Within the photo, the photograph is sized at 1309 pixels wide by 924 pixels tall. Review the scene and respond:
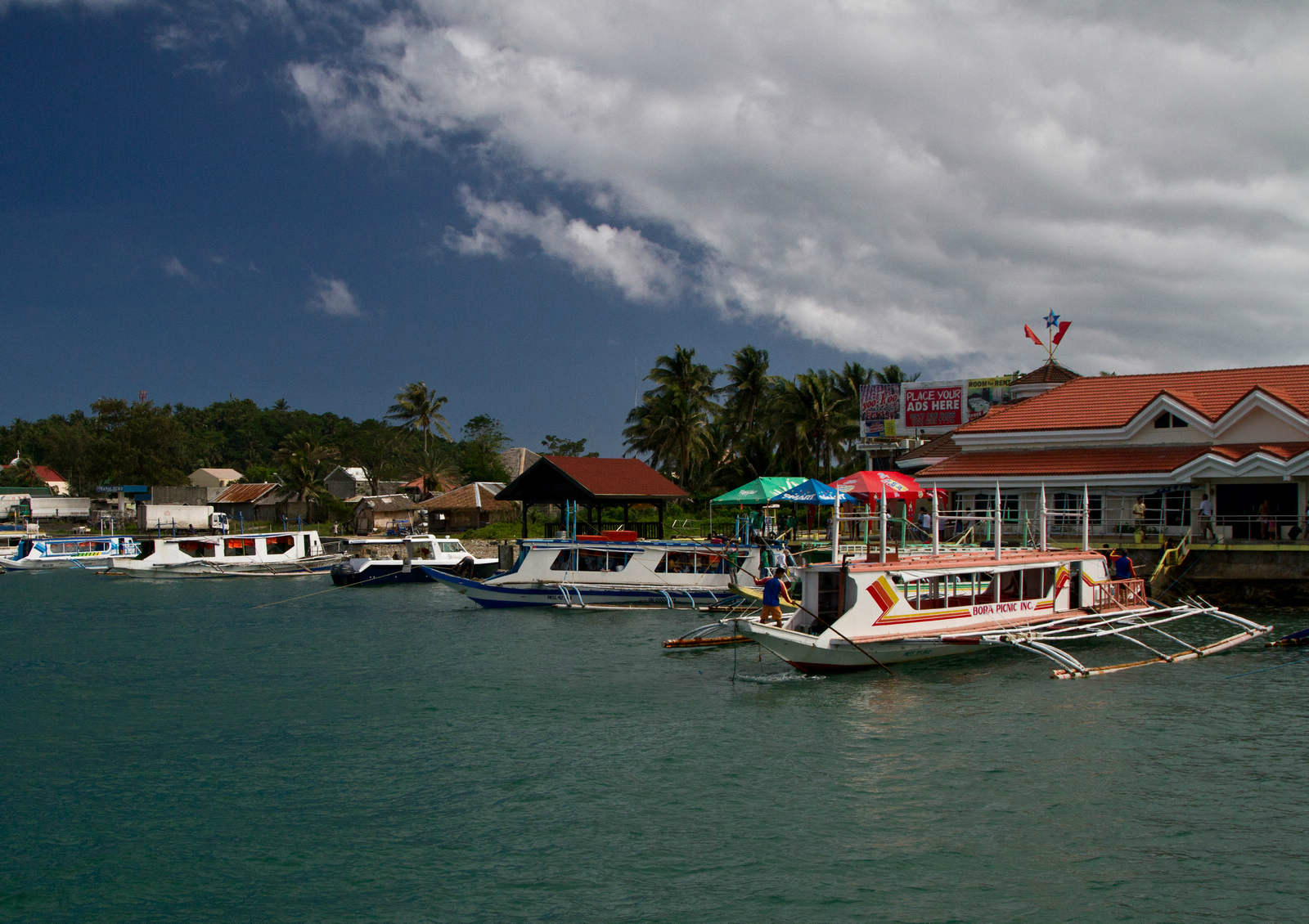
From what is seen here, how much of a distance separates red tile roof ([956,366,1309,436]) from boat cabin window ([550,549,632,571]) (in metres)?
17.1

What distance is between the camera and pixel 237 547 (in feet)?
187

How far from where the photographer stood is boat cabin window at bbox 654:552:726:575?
115 feet

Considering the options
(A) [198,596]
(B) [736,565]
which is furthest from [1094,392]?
(A) [198,596]

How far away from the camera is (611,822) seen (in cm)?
1305

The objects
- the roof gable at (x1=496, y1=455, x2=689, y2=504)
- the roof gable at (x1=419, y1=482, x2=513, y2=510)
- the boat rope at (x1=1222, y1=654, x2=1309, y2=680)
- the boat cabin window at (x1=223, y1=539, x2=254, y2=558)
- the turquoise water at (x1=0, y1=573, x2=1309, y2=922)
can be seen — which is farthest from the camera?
the roof gable at (x1=419, y1=482, x2=513, y2=510)

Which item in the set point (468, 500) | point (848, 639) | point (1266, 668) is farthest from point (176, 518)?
point (1266, 668)

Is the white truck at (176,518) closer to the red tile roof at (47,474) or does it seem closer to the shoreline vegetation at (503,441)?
the shoreline vegetation at (503,441)

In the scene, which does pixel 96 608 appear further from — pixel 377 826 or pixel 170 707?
pixel 377 826

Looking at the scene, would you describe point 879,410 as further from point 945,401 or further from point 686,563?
point 686,563

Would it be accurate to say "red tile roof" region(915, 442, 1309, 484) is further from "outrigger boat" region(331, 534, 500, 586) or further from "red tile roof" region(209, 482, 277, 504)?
"red tile roof" region(209, 482, 277, 504)

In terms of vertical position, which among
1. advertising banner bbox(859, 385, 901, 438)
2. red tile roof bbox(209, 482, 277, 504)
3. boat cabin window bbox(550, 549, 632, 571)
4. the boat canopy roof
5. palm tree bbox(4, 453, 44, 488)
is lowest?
boat cabin window bbox(550, 549, 632, 571)

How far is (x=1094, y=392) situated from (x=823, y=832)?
3523 cm

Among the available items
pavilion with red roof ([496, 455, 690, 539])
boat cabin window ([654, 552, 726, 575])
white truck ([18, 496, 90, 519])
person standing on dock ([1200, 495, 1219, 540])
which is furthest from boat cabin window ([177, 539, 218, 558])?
person standing on dock ([1200, 495, 1219, 540])

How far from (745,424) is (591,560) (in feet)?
116
